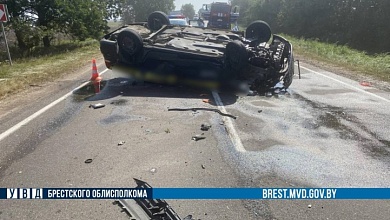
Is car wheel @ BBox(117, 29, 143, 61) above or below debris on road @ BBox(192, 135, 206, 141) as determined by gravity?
above

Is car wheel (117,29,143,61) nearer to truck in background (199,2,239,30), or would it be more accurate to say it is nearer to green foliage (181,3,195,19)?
truck in background (199,2,239,30)

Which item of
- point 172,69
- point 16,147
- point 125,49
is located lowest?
A: point 16,147

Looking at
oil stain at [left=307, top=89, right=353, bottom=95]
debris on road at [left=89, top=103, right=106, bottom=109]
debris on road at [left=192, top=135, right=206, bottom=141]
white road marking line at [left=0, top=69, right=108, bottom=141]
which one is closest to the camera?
debris on road at [left=192, top=135, right=206, bottom=141]

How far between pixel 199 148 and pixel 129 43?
420 centimetres

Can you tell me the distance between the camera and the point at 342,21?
1082 inches

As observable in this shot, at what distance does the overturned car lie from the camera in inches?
282

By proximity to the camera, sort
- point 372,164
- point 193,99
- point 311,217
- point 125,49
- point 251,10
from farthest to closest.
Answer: point 251,10 → point 125,49 → point 193,99 → point 372,164 → point 311,217

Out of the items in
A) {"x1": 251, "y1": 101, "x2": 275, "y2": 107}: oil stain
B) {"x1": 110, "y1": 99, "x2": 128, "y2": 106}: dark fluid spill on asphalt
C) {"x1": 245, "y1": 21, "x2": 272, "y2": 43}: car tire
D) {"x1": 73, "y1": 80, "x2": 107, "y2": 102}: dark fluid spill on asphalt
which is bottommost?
{"x1": 73, "y1": 80, "x2": 107, "y2": 102}: dark fluid spill on asphalt

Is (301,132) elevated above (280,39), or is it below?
below

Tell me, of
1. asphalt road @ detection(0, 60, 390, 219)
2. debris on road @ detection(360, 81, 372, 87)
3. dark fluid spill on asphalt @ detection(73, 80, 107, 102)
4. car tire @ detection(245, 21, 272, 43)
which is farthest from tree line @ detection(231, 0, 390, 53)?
dark fluid spill on asphalt @ detection(73, 80, 107, 102)

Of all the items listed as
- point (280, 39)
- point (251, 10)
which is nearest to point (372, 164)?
point (280, 39)

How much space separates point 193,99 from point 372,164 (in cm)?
389

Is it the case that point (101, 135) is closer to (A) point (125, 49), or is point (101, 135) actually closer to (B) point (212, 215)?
(B) point (212, 215)

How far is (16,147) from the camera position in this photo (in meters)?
4.30
